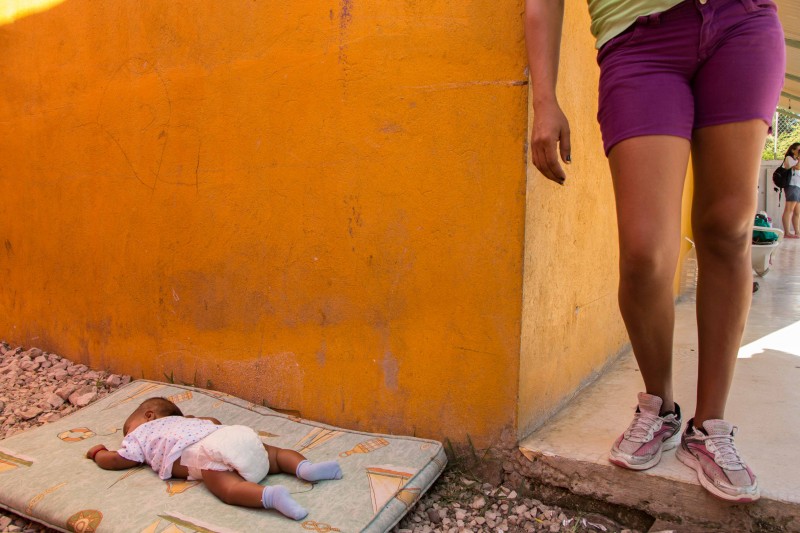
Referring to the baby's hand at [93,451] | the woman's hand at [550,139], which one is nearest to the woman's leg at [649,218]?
the woman's hand at [550,139]

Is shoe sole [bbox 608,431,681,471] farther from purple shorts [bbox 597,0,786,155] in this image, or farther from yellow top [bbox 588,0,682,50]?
yellow top [bbox 588,0,682,50]

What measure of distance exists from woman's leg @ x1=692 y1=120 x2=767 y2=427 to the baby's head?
6.11 ft

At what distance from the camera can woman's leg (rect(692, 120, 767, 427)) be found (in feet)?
5.24

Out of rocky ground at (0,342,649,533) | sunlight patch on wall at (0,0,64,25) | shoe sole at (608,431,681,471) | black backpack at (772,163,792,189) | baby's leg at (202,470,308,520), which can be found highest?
sunlight patch on wall at (0,0,64,25)

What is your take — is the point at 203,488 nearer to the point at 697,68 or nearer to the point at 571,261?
the point at 571,261

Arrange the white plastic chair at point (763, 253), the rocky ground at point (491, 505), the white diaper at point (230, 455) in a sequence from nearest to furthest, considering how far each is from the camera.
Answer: the rocky ground at point (491, 505) < the white diaper at point (230, 455) < the white plastic chair at point (763, 253)

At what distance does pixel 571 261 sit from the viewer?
2.41 m

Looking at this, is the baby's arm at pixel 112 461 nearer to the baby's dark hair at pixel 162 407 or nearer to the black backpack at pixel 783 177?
the baby's dark hair at pixel 162 407

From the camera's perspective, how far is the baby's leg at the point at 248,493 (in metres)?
1.86

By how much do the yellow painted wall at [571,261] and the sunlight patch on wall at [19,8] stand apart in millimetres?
2755

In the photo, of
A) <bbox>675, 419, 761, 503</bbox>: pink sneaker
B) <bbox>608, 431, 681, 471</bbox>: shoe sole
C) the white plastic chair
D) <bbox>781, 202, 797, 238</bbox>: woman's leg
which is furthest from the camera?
<bbox>781, 202, 797, 238</bbox>: woman's leg

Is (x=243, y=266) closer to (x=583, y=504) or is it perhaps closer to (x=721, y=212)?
(x=583, y=504)

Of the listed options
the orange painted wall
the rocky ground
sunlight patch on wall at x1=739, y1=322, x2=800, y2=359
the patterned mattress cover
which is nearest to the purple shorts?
the orange painted wall

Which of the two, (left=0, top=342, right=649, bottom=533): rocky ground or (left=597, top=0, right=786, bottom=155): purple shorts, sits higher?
(left=597, top=0, right=786, bottom=155): purple shorts
